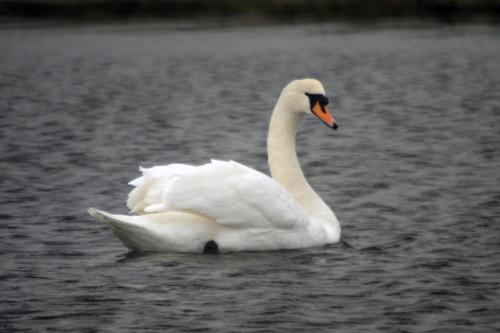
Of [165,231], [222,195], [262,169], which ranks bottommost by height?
[262,169]

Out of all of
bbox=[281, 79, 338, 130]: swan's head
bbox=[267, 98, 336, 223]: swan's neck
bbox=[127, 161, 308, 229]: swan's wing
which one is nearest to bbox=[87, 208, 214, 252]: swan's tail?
bbox=[127, 161, 308, 229]: swan's wing

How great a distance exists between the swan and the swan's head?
0.81 m

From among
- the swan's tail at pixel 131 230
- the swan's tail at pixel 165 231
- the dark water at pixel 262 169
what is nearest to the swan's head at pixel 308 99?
the dark water at pixel 262 169

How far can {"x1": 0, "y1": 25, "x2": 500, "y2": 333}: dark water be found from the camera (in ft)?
25.5

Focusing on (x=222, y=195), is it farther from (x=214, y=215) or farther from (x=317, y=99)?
(x=317, y=99)

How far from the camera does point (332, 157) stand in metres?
15.1

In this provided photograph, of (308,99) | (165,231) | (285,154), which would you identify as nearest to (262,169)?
(285,154)

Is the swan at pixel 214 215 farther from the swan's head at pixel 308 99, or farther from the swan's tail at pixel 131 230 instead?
the swan's head at pixel 308 99

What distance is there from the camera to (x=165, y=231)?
9055 mm

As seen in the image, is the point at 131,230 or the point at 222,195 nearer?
the point at 131,230

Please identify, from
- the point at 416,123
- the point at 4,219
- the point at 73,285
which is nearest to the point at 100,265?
the point at 73,285

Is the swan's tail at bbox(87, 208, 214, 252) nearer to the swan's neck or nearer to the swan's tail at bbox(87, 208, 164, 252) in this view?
the swan's tail at bbox(87, 208, 164, 252)

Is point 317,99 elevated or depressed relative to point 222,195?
elevated

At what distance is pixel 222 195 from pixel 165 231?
1.65ft
